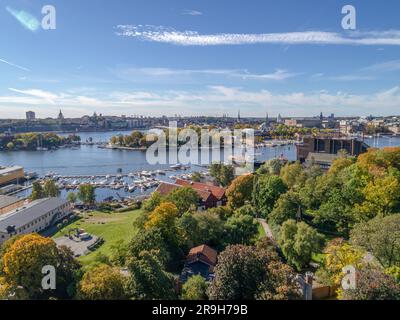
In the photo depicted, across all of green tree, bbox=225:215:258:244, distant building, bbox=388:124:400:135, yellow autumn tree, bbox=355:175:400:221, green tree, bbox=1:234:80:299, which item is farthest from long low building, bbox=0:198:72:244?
distant building, bbox=388:124:400:135

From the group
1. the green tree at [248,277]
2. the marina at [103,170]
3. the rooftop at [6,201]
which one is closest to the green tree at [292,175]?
the marina at [103,170]

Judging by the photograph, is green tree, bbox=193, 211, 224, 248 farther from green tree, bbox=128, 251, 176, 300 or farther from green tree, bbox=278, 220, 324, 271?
green tree, bbox=128, 251, 176, 300

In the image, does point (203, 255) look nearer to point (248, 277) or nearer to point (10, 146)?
point (248, 277)

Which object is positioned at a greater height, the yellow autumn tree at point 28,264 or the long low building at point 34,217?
the yellow autumn tree at point 28,264

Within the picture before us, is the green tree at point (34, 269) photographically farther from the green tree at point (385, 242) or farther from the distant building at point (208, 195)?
the distant building at point (208, 195)

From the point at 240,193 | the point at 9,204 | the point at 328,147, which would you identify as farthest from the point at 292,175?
the point at 9,204

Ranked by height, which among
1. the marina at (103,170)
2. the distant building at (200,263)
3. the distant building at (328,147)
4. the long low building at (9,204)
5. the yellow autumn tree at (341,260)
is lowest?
the marina at (103,170)

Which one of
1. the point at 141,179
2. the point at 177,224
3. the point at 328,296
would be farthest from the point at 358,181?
the point at 141,179
